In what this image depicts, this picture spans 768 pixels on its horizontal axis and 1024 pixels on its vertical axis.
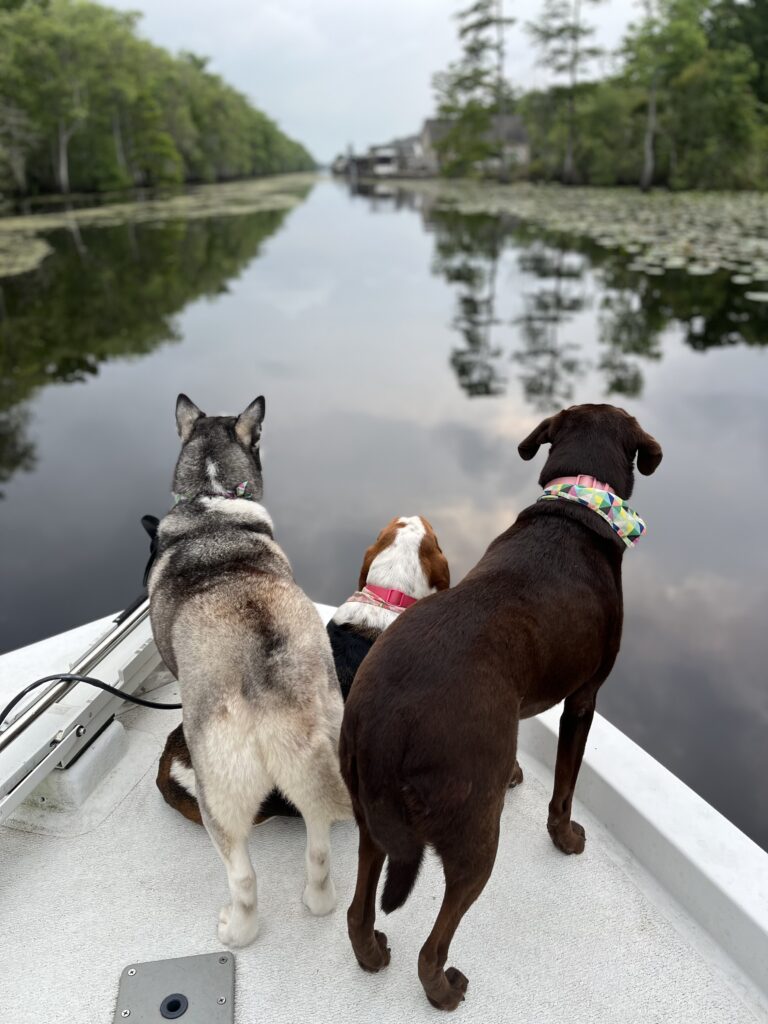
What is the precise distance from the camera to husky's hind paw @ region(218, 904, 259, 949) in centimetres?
206

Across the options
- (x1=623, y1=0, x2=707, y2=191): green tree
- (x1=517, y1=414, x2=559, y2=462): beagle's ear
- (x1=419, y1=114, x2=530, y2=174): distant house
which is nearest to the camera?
(x1=517, y1=414, x2=559, y2=462): beagle's ear

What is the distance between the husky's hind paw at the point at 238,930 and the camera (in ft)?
6.76

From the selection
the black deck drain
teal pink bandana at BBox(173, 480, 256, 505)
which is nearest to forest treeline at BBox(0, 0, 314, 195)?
teal pink bandana at BBox(173, 480, 256, 505)

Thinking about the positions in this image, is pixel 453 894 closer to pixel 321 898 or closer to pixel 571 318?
pixel 321 898

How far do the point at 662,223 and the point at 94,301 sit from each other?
17.9 m

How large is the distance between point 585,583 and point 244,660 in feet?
3.38

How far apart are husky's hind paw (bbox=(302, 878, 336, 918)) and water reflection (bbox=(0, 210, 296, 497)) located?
22.9ft

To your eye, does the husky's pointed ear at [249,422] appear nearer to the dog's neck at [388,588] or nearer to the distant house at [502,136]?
the dog's neck at [388,588]

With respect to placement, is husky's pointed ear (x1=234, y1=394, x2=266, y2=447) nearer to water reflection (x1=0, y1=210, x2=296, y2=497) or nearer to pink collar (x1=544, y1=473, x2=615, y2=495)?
pink collar (x1=544, y1=473, x2=615, y2=495)

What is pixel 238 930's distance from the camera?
2068mm

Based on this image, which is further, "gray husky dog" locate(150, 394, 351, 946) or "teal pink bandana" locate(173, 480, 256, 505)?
"teal pink bandana" locate(173, 480, 256, 505)

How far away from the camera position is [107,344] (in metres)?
12.2

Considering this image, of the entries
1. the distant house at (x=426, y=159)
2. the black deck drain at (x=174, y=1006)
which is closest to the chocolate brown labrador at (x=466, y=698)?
the black deck drain at (x=174, y=1006)

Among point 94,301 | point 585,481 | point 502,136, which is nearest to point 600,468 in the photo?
point 585,481
